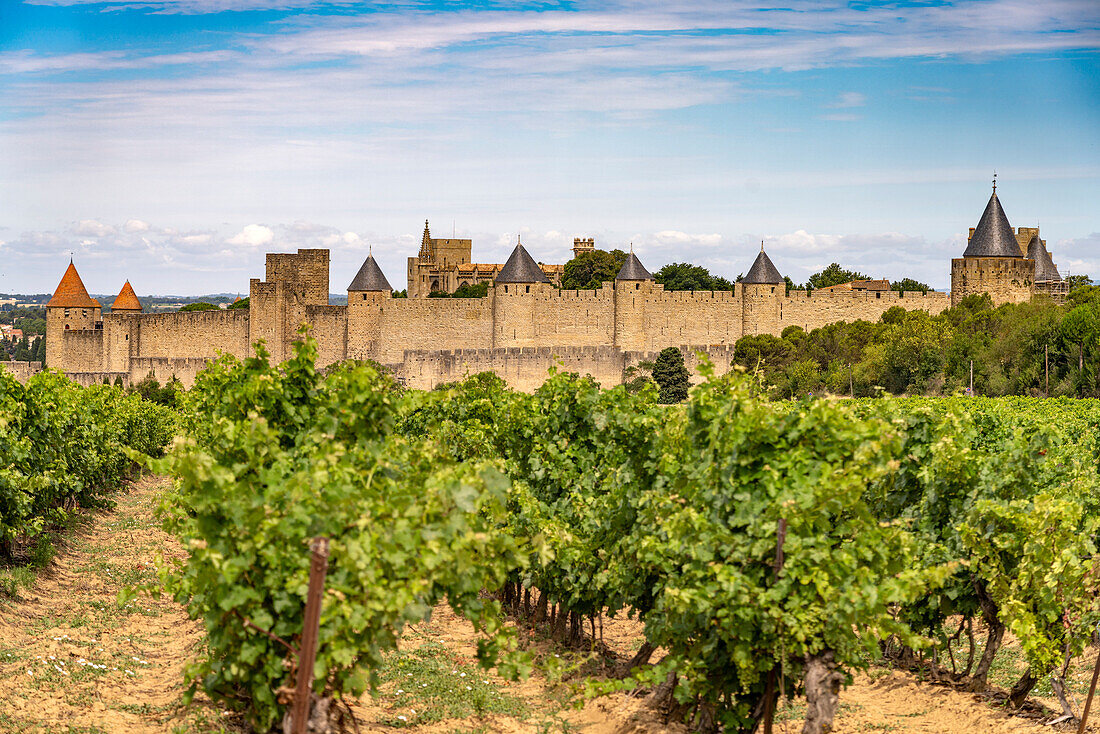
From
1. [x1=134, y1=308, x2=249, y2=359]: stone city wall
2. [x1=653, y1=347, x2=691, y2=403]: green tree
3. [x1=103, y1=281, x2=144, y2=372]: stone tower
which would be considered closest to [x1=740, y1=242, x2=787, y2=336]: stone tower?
[x1=653, y1=347, x2=691, y2=403]: green tree

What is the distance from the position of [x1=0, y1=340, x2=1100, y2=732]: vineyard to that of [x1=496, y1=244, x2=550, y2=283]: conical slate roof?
35.7 metres

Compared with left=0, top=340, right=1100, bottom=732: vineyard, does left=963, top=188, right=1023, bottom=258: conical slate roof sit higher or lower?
higher

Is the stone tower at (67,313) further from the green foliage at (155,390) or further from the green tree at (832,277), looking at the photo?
the green tree at (832,277)

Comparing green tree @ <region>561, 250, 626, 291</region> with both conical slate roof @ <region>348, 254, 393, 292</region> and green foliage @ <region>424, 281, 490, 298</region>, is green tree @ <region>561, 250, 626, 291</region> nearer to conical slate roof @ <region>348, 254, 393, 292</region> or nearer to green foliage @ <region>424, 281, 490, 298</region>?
green foliage @ <region>424, 281, 490, 298</region>

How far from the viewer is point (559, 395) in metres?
9.62

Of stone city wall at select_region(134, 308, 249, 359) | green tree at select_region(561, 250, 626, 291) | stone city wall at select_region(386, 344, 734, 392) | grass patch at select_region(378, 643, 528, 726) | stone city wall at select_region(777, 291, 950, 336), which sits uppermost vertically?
green tree at select_region(561, 250, 626, 291)

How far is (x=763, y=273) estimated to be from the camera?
153 ft

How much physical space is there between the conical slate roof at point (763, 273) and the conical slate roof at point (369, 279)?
13.6m

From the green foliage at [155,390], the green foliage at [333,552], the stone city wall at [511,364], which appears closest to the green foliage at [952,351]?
the stone city wall at [511,364]

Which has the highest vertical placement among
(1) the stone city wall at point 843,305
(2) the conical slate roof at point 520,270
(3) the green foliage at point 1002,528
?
(2) the conical slate roof at point 520,270

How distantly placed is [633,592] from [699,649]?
Result: 1.05m

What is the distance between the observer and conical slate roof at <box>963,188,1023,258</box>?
149 feet

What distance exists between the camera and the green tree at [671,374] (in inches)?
1613

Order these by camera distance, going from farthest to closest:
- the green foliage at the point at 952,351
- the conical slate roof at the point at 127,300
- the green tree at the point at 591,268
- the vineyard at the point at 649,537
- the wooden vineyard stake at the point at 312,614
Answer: the green tree at the point at 591,268 → the conical slate roof at the point at 127,300 → the green foliage at the point at 952,351 → the vineyard at the point at 649,537 → the wooden vineyard stake at the point at 312,614
